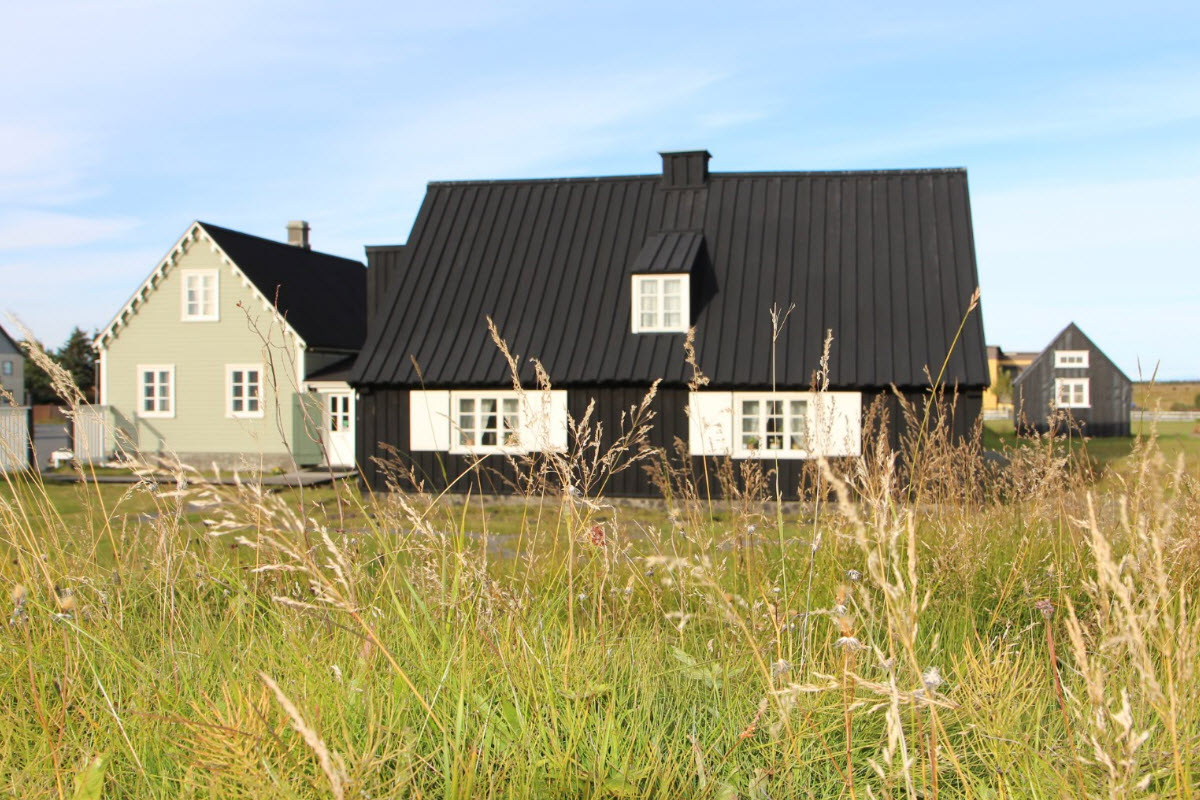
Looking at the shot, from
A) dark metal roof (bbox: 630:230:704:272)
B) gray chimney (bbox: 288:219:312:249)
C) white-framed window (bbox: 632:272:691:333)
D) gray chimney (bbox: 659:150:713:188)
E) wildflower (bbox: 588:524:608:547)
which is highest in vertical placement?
gray chimney (bbox: 288:219:312:249)

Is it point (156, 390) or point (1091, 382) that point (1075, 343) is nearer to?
point (1091, 382)

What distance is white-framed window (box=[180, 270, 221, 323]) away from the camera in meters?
24.7

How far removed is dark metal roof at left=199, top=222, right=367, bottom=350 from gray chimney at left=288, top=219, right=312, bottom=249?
1.00 m

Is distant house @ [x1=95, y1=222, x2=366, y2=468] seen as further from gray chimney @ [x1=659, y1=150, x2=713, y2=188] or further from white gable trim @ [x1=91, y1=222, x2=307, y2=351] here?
gray chimney @ [x1=659, y1=150, x2=713, y2=188]

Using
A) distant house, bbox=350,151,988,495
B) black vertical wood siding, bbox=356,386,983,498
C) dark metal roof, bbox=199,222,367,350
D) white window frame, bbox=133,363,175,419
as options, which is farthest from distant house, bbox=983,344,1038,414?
white window frame, bbox=133,363,175,419

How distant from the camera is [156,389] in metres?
25.0

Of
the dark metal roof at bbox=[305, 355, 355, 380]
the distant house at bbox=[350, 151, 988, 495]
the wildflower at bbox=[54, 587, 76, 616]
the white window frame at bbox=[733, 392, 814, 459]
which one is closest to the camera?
the wildflower at bbox=[54, 587, 76, 616]

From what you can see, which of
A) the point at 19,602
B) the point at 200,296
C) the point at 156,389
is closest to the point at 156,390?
the point at 156,389

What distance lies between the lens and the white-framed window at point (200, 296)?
2470 centimetres

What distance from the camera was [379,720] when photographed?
2369mm

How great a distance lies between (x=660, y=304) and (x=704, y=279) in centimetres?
109

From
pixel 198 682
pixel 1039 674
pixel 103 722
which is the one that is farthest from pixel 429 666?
pixel 1039 674

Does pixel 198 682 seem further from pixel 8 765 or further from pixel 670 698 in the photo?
pixel 670 698

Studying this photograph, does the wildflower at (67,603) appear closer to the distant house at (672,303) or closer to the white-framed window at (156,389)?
the distant house at (672,303)
